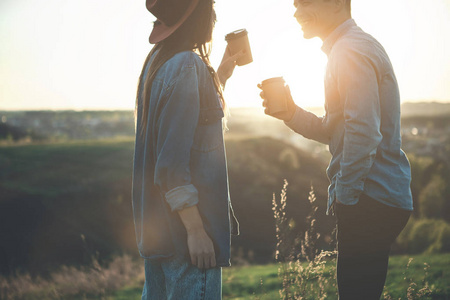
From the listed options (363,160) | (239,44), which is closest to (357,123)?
(363,160)

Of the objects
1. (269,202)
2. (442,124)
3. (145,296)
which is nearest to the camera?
(145,296)

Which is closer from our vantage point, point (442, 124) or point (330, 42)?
point (330, 42)

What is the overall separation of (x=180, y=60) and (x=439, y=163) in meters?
44.2

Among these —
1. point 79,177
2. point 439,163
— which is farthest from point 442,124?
point 79,177

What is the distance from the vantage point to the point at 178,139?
183 centimetres

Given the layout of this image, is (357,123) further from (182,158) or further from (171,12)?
(171,12)

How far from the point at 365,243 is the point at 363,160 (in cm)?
46

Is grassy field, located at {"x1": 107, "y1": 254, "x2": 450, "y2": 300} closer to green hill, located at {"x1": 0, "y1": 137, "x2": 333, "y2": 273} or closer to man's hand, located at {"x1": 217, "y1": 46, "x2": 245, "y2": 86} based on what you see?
man's hand, located at {"x1": 217, "y1": 46, "x2": 245, "y2": 86}

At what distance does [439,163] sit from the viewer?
4094 centimetres

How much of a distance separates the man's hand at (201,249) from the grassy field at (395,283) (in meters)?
1.78

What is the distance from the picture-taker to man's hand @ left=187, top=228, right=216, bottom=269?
186cm

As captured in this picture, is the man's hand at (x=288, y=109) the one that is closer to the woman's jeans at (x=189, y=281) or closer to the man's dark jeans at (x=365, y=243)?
the man's dark jeans at (x=365, y=243)

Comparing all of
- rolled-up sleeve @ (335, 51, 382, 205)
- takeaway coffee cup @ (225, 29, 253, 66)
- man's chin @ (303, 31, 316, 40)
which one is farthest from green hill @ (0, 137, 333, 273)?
rolled-up sleeve @ (335, 51, 382, 205)

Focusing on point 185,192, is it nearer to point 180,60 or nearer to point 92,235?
point 180,60
